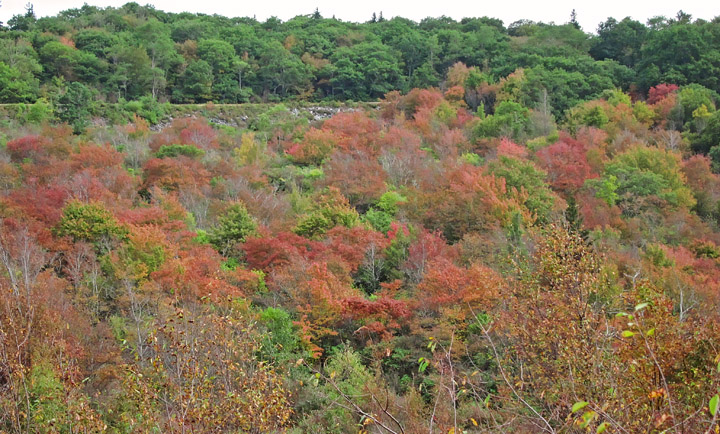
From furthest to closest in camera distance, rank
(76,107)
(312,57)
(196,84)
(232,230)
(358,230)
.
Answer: (312,57), (196,84), (76,107), (232,230), (358,230)

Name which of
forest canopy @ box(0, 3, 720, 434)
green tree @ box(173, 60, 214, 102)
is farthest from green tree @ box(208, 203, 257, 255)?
green tree @ box(173, 60, 214, 102)

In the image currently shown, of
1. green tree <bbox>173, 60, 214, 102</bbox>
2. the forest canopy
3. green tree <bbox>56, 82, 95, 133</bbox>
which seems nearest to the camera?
the forest canopy

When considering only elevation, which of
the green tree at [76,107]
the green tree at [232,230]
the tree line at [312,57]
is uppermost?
the tree line at [312,57]

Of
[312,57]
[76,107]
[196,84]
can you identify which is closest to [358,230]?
[76,107]

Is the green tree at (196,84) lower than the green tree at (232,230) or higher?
higher

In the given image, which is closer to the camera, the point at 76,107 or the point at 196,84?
the point at 76,107

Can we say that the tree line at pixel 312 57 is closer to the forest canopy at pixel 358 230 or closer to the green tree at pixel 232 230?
the forest canopy at pixel 358 230

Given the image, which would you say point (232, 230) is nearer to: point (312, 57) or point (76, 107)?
point (76, 107)

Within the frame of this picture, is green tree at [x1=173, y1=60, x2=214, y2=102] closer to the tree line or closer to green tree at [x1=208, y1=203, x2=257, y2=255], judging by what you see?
the tree line

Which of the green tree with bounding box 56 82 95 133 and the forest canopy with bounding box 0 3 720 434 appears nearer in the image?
the forest canopy with bounding box 0 3 720 434

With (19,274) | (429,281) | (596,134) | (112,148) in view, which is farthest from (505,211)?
(112,148)

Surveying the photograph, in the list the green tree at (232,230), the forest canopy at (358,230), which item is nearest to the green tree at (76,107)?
the forest canopy at (358,230)

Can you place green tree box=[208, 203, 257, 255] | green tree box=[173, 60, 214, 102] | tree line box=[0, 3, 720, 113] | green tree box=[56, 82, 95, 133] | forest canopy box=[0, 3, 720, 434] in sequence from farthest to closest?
1. green tree box=[173, 60, 214, 102]
2. tree line box=[0, 3, 720, 113]
3. green tree box=[56, 82, 95, 133]
4. green tree box=[208, 203, 257, 255]
5. forest canopy box=[0, 3, 720, 434]

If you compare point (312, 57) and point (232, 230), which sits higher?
point (312, 57)
